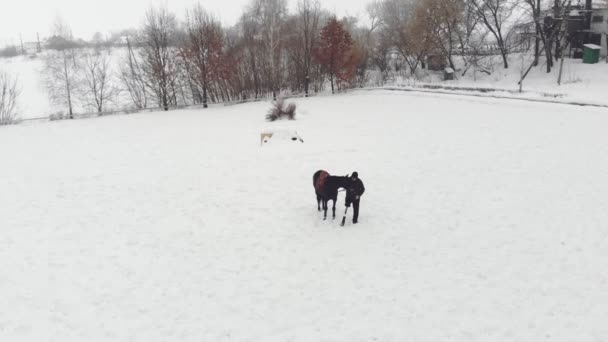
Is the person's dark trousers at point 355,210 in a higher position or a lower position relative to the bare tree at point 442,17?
lower

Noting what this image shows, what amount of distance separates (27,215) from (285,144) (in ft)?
38.4

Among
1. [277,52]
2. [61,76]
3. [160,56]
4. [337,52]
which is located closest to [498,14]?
[337,52]

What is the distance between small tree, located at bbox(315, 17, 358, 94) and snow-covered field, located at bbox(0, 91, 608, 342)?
25619mm

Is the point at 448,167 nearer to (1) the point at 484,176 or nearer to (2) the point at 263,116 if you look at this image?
(1) the point at 484,176

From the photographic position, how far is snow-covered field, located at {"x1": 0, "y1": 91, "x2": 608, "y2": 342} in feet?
22.6

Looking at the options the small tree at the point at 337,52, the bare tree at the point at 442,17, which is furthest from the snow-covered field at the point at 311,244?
the bare tree at the point at 442,17

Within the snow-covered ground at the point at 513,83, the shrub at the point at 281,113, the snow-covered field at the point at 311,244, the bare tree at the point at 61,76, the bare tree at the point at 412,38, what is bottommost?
the snow-covered field at the point at 311,244

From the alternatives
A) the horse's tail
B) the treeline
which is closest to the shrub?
the treeline

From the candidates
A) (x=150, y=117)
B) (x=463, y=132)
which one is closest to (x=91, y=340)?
(x=463, y=132)

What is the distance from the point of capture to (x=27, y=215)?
1214 centimetres

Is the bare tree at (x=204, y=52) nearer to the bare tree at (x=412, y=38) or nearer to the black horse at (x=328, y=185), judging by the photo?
the bare tree at (x=412, y=38)

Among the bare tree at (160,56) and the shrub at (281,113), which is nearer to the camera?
the shrub at (281,113)

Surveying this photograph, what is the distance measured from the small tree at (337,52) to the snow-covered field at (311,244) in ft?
84.1

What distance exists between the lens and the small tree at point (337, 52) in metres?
42.7
